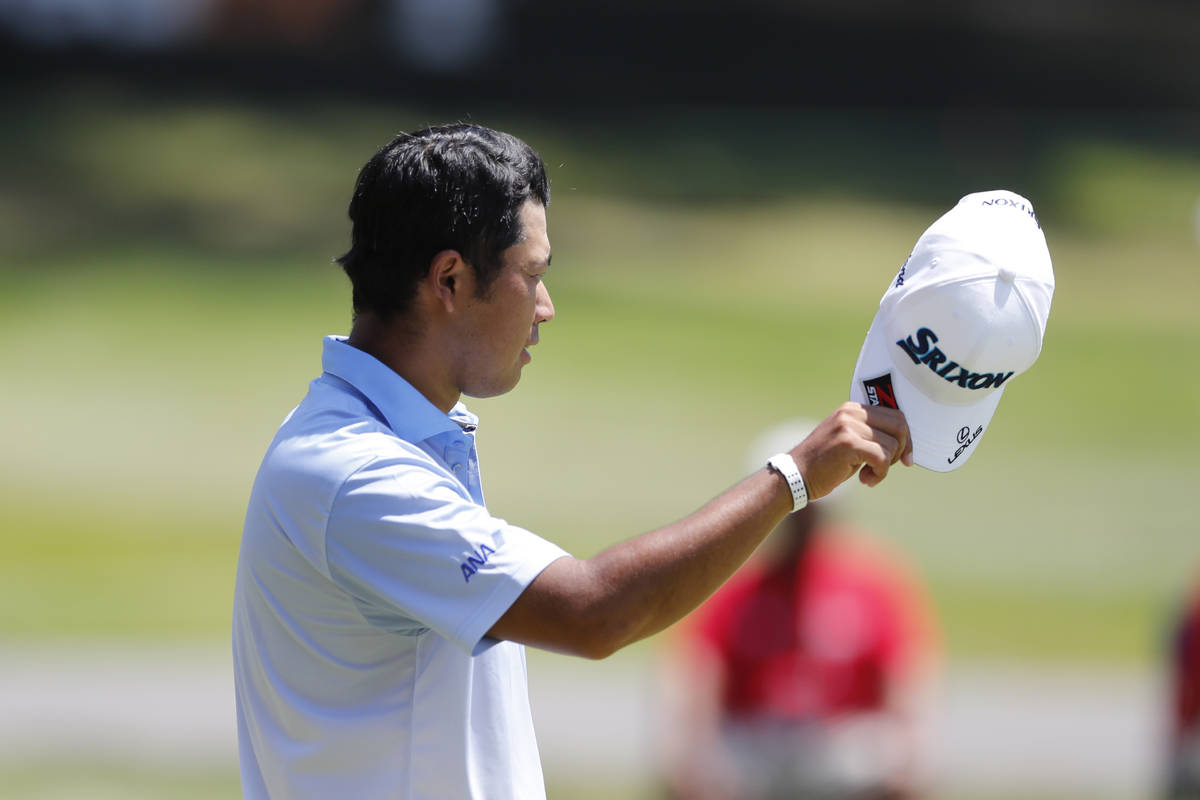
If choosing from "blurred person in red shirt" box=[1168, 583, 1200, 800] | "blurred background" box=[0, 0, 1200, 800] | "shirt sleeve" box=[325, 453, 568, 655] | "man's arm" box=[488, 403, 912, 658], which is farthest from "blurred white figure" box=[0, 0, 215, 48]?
"man's arm" box=[488, 403, 912, 658]

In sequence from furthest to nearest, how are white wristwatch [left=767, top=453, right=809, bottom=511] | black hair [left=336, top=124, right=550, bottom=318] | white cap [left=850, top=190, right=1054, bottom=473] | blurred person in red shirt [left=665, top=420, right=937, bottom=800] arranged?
blurred person in red shirt [left=665, top=420, right=937, bottom=800] → white cap [left=850, top=190, right=1054, bottom=473] → black hair [left=336, top=124, right=550, bottom=318] → white wristwatch [left=767, top=453, right=809, bottom=511]

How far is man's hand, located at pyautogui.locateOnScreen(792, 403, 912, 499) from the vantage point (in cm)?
252

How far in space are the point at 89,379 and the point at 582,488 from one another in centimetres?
680

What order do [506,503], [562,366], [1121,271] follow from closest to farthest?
[506,503] < [562,366] < [1121,271]

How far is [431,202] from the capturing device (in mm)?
2605

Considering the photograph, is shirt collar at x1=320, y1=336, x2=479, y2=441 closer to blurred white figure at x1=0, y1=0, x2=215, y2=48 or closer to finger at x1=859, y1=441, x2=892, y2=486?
finger at x1=859, y1=441, x2=892, y2=486

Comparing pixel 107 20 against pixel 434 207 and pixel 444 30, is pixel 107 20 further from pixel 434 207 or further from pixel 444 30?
pixel 434 207

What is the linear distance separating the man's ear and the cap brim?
27.9 inches

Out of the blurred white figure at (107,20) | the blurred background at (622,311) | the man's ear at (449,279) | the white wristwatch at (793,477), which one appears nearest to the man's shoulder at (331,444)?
the man's ear at (449,279)

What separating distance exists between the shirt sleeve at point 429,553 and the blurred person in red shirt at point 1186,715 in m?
4.46

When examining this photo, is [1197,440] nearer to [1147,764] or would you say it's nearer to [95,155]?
[1147,764]

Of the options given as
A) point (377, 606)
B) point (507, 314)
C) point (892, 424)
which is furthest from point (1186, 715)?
point (377, 606)

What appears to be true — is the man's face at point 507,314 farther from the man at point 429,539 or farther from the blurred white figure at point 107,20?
the blurred white figure at point 107,20

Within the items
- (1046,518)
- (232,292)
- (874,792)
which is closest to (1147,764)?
(874,792)
